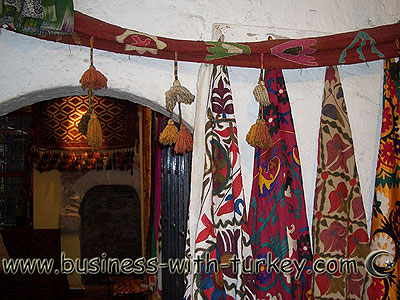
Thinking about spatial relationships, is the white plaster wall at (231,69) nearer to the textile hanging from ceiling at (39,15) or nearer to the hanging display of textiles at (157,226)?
the textile hanging from ceiling at (39,15)

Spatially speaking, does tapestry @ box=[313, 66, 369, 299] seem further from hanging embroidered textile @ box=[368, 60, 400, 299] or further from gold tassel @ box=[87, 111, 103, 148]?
gold tassel @ box=[87, 111, 103, 148]

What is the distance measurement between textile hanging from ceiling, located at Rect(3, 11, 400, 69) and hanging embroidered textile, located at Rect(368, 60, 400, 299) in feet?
0.36

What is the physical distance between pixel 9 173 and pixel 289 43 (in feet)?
17.7

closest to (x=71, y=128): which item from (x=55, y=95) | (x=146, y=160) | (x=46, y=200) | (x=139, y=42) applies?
(x=146, y=160)

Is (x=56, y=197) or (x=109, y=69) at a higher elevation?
(x=109, y=69)

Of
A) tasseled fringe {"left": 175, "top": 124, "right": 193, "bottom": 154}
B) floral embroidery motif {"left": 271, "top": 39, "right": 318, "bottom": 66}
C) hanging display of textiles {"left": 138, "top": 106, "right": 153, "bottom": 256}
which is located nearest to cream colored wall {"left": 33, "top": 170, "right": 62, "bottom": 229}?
hanging display of textiles {"left": 138, "top": 106, "right": 153, "bottom": 256}

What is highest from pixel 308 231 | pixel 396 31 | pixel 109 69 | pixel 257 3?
pixel 257 3

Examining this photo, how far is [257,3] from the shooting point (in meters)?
1.41

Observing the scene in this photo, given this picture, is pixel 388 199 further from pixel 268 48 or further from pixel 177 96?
pixel 177 96

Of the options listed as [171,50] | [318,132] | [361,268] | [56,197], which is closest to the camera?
[171,50]

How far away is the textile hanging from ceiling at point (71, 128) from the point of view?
4.05 metres

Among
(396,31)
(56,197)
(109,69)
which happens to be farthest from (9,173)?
(396,31)

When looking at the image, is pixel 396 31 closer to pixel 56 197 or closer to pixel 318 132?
pixel 318 132

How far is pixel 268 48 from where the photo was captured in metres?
1.28
